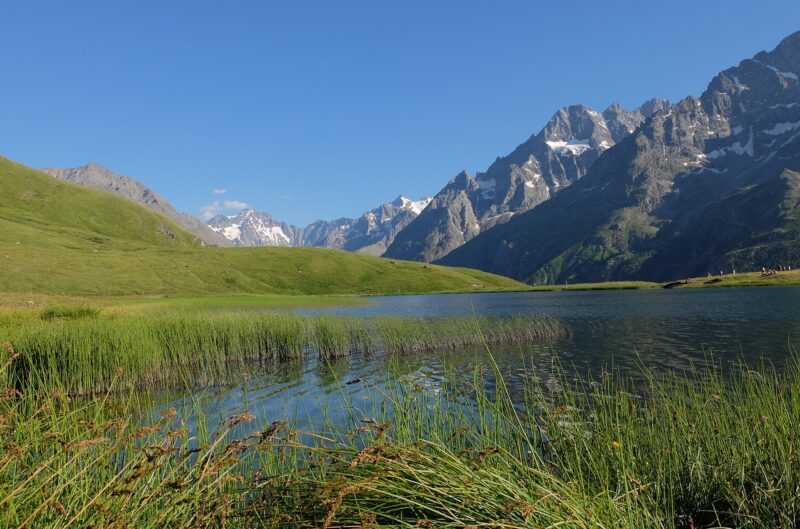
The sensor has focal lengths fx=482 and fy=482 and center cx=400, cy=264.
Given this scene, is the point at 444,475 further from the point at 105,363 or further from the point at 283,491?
the point at 105,363

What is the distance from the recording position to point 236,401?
21.8 meters

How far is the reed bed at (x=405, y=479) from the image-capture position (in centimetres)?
413

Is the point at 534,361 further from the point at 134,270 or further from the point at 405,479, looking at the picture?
the point at 134,270

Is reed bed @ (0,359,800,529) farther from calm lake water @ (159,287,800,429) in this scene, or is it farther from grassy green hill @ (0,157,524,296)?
grassy green hill @ (0,157,524,296)

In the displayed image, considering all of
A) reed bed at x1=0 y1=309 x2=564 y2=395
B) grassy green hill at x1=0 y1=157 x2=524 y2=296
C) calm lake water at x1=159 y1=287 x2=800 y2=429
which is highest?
grassy green hill at x1=0 y1=157 x2=524 y2=296

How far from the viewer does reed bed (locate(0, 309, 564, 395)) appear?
21172 millimetres

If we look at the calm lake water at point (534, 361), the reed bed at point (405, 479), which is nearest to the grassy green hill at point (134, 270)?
the calm lake water at point (534, 361)

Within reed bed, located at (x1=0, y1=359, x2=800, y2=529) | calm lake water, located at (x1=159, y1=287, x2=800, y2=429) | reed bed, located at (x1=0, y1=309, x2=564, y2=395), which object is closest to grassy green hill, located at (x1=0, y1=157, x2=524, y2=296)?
reed bed, located at (x1=0, y1=309, x2=564, y2=395)

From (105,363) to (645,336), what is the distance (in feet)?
138

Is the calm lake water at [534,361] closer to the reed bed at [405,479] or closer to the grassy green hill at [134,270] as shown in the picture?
the reed bed at [405,479]

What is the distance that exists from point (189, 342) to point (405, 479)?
26.1m

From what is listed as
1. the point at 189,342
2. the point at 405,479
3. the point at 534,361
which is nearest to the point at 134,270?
the point at 189,342

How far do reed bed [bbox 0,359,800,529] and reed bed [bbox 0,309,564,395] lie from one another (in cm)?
667

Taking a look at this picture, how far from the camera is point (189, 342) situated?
27.3 m
